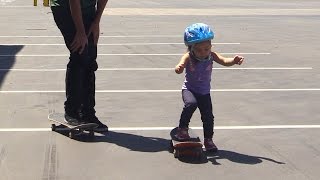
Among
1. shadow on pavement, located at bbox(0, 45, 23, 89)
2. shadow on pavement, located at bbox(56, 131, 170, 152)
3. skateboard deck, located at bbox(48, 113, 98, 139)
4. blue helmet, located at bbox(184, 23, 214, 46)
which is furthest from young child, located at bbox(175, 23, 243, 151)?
shadow on pavement, located at bbox(0, 45, 23, 89)

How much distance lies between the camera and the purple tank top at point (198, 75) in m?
5.64

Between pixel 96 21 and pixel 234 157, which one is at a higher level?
pixel 96 21

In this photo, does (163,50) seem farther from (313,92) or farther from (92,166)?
(92,166)

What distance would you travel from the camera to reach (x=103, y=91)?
8.67m

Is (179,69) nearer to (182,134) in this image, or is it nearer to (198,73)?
(198,73)

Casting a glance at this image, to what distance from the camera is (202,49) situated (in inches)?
218

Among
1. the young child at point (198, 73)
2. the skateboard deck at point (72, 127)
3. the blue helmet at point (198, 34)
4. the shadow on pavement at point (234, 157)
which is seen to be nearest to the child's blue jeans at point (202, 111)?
the young child at point (198, 73)

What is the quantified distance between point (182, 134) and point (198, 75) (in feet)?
1.93

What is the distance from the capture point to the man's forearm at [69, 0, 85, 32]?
576 centimetres

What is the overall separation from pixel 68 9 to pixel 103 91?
2.82 metres

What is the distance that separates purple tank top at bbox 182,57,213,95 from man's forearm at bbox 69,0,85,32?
114cm

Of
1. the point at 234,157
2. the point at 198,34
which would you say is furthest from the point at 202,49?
the point at 234,157

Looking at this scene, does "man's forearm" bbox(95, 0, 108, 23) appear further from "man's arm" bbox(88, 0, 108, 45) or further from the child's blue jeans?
the child's blue jeans

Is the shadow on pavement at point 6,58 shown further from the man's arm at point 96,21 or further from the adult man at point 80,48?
the man's arm at point 96,21
